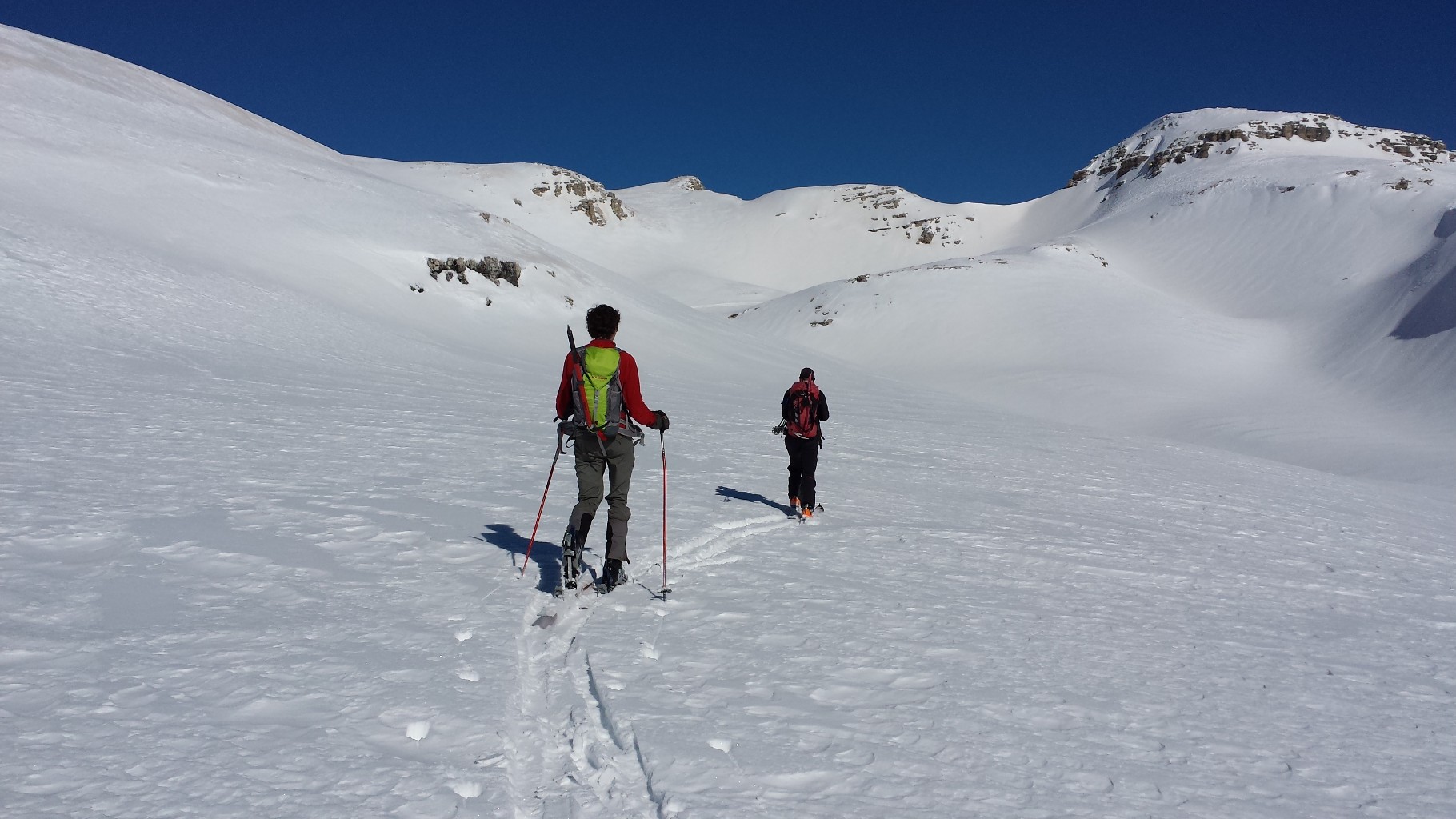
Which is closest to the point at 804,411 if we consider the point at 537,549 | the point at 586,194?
the point at 537,549

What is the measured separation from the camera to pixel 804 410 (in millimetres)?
9430

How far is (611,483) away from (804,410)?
3.66 metres

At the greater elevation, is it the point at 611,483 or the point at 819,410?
the point at 819,410

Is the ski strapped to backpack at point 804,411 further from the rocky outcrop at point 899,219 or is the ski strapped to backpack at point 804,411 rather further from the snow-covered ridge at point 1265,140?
the rocky outcrop at point 899,219

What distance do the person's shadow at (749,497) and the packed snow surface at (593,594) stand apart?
0.28 feet

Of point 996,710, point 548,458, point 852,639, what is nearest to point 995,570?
point 852,639

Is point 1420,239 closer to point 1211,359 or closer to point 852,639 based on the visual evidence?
point 1211,359

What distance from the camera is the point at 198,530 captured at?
6281 millimetres

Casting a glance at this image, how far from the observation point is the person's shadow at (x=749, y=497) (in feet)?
32.2

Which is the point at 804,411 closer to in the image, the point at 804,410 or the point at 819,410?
the point at 804,410

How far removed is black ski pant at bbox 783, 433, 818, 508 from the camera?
9.30m

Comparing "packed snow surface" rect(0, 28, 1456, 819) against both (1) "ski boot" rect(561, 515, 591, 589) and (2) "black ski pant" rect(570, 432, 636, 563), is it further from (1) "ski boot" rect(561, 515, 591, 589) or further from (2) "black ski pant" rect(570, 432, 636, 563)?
(2) "black ski pant" rect(570, 432, 636, 563)

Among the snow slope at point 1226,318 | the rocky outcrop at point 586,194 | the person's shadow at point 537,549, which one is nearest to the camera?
the person's shadow at point 537,549

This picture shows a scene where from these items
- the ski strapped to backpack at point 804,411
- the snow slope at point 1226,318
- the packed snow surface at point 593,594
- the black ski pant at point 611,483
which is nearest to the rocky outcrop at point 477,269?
the packed snow surface at point 593,594
